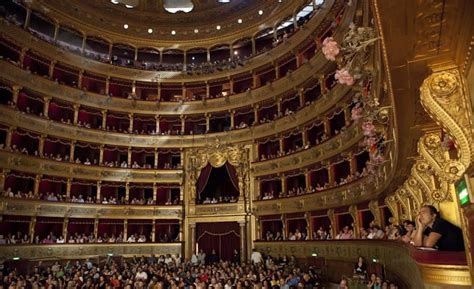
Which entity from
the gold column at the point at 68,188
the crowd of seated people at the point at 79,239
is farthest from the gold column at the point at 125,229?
the gold column at the point at 68,188

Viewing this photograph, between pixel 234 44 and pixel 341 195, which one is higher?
pixel 234 44

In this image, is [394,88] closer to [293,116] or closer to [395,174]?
[395,174]

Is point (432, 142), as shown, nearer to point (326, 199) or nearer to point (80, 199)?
point (326, 199)

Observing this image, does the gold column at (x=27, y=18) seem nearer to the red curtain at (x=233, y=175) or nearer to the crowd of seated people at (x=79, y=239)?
the crowd of seated people at (x=79, y=239)

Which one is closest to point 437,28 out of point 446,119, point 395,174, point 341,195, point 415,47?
point 415,47

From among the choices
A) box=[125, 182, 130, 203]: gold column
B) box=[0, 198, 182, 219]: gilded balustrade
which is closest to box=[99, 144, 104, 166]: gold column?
box=[125, 182, 130, 203]: gold column

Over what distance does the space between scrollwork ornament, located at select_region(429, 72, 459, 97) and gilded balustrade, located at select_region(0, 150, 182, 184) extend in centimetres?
2089

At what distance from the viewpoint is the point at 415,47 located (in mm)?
2896

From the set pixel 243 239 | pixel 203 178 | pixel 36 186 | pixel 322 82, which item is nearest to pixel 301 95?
pixel 322 82

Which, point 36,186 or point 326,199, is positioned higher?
point 36,186

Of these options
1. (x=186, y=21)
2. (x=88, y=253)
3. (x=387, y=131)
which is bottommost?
(x=88, y=253)

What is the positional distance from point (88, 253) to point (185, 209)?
6306mm

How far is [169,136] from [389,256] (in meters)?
18.2

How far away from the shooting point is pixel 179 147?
1005 inches
